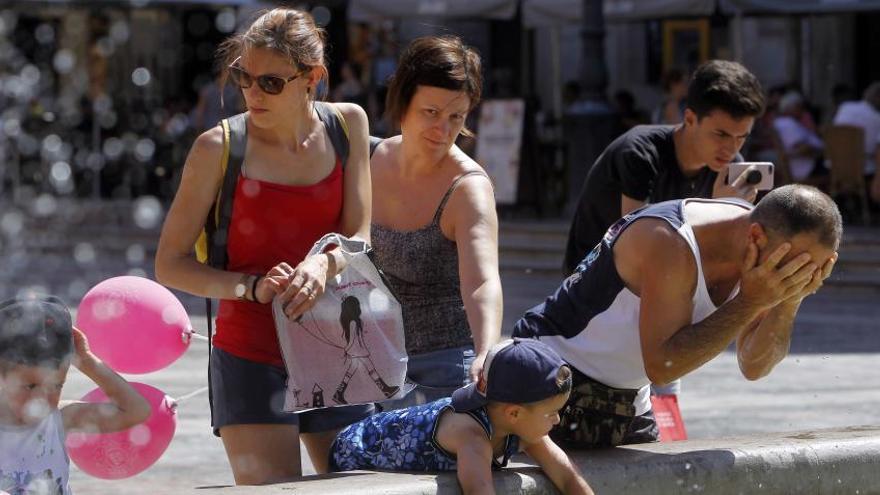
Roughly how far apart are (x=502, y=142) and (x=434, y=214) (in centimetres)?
1358

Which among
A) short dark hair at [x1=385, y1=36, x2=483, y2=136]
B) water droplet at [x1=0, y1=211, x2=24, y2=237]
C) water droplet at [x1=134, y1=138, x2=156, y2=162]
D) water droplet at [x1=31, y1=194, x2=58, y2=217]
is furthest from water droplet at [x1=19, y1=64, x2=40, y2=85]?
short dark hair at [x1=385, y1=36, x2=483, y2=136]

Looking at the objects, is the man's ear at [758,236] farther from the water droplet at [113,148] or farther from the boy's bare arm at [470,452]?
the water droplet at [113,148]

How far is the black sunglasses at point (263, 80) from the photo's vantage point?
4078mm

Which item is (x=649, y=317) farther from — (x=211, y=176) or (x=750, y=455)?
(x=211, y=176)

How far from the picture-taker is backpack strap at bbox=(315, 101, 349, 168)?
14.0ft

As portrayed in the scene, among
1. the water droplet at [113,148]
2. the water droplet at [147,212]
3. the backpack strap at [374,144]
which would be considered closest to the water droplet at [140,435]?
the backpack strap at [374,144]

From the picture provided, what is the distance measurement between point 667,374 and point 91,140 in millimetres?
19268

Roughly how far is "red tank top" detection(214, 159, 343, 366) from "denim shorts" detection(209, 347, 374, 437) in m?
0.03

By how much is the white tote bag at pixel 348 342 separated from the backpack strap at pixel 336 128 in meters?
0.28

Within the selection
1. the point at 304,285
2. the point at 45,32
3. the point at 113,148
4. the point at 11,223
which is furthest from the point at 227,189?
the point at 45,32

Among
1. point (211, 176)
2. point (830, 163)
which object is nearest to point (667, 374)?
point (211, 176)

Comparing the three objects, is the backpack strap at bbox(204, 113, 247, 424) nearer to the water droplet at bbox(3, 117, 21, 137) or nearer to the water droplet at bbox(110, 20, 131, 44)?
the water droplet at bbox(3, 117, 21, 137)

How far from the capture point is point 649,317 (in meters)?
4.02

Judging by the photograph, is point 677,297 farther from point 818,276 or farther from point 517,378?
point 517,378
